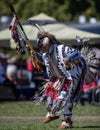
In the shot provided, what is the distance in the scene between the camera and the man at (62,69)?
12695 mm

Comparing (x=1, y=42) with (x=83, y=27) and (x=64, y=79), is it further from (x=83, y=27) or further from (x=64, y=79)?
(x=64, y=79)

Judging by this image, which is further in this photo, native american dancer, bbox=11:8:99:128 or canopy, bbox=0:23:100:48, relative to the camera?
canopy, bbox=0:23:100:48

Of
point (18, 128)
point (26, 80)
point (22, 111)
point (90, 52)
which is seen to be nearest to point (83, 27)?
point (26, 80)

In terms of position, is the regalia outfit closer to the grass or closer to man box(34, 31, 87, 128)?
man box(34, 31, 87, 128)

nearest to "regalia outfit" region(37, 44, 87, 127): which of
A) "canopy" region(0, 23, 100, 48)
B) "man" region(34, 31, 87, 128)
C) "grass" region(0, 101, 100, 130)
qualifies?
"man" region(34, 31, 87, 128)

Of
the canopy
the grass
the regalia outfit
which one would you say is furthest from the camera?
the canopy

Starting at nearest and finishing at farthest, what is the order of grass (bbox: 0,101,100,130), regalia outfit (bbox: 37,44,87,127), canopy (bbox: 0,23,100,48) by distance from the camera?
1. grass (bbox: 0,101,100,130)
2. regalia outfit (bbox: 37,44,87,127)
3. canopy (bbox: 0,23,100,48)

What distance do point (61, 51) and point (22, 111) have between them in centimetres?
484

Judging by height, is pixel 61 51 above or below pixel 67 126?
above

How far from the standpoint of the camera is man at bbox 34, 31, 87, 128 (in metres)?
12.7

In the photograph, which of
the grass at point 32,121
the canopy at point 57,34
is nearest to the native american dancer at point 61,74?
the grass at point 32,121

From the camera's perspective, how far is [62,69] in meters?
12.8

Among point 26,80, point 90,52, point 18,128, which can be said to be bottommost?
point 26,80

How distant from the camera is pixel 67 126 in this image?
12719 millimetres
